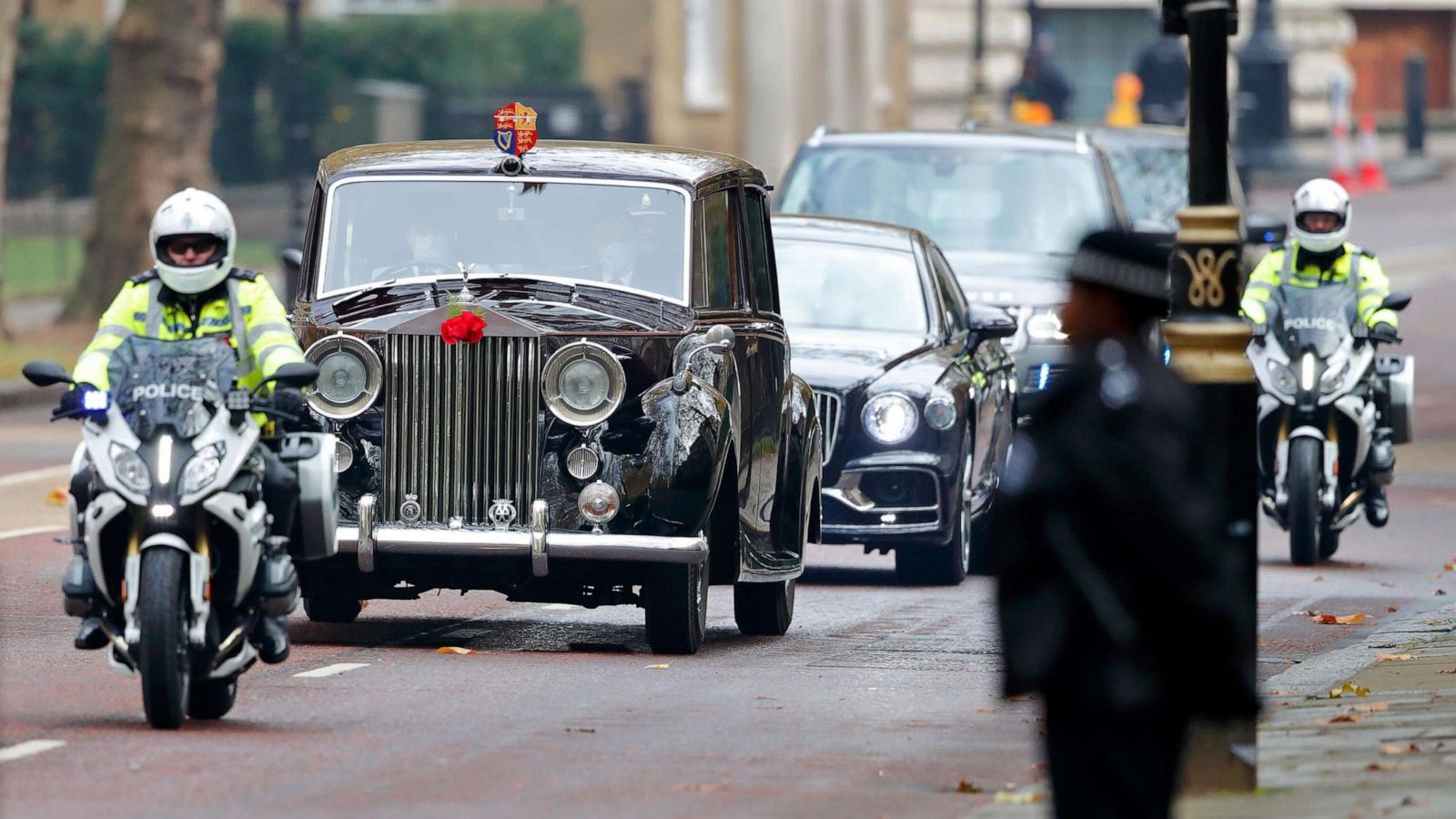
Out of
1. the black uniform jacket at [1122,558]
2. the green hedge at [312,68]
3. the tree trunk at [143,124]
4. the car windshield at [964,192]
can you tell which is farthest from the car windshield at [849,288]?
the green hedge at [312,68]

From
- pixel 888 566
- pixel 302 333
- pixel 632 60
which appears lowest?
pixel 888 566

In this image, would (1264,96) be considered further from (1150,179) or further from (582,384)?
(582,384)

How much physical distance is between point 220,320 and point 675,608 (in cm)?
244

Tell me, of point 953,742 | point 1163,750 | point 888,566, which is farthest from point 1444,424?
point 1163,750

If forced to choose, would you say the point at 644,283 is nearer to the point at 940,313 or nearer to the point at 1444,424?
the point at 940,313

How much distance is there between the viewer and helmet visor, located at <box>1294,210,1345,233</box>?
16.1m

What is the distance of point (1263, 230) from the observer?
1816 cm

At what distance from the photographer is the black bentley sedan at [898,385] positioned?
14.6 meters

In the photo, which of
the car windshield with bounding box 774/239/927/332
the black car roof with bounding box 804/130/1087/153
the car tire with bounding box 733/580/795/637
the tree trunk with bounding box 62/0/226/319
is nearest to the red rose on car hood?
the car tire with bounding box 733/580/795/637

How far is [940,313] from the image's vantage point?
50.4ft

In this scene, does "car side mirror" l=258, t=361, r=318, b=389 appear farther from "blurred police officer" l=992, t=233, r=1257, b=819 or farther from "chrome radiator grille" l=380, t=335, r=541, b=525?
"blurred police officer" l=992, t=233, r=1257, b=819

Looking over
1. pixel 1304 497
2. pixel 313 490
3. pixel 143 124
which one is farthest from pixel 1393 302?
pixel 143 124

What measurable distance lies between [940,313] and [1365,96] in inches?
1791

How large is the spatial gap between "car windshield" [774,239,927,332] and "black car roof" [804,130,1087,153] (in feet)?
11.8
